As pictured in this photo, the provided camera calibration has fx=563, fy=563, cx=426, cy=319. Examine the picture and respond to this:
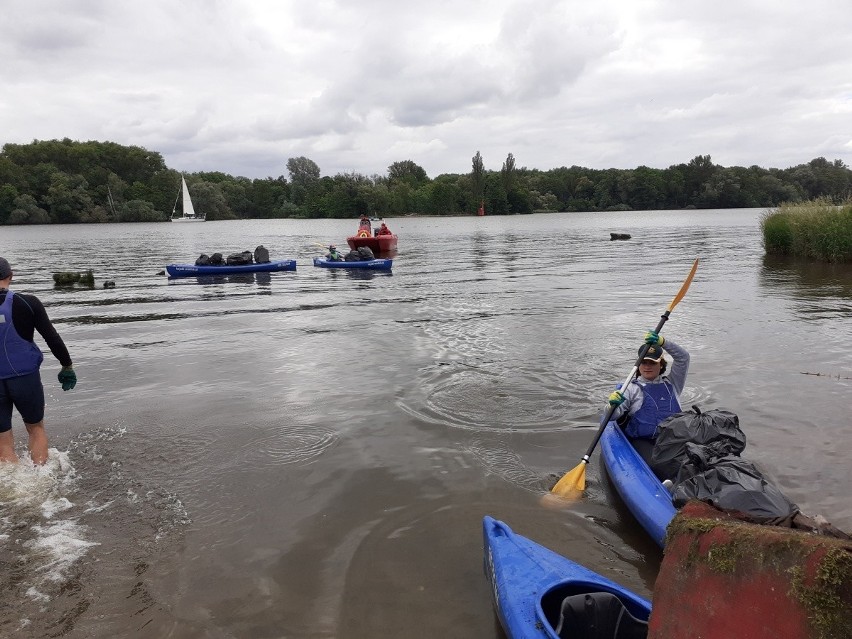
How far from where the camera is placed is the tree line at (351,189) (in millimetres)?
100188

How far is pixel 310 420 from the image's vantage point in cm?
774

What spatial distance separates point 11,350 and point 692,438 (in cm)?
644

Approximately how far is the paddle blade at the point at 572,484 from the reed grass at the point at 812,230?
71.8ft

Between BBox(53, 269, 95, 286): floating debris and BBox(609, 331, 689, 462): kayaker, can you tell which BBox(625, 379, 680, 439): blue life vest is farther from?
BBox(53, 269, 95, 286): floating debris

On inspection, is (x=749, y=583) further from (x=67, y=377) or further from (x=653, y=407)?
(x=67, y=377)

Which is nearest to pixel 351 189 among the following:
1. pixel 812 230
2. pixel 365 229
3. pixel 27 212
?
pixel 27 212

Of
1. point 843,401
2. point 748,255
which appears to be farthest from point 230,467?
point 748,255

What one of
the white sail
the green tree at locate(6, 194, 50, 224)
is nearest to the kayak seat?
the white sail

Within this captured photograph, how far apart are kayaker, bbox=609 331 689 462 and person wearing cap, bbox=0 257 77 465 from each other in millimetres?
5920

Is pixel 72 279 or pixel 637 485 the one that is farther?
pixel 72 279

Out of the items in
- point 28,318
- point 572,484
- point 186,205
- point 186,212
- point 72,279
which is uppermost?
point 186,205

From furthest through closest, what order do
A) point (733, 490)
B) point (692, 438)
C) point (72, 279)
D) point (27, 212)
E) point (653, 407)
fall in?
point (27, 212), point (72, 279), point (653, 407), point (692, 438), point (733, 490)

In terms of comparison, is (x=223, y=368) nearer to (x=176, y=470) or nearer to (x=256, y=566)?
(x=176, y=470)

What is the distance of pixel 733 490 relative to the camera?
3854mm
